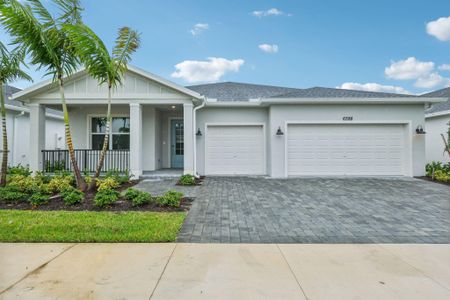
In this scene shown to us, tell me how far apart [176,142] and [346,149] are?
7.97 m

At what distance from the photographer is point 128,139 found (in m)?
11.8

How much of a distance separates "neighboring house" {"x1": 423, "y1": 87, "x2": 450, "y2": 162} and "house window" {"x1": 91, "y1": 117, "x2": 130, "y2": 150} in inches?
579

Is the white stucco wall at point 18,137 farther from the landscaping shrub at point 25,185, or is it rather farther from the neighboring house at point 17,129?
the landscaping shrub at point 25,185

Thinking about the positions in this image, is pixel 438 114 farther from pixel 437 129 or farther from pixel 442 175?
pixel 442 175

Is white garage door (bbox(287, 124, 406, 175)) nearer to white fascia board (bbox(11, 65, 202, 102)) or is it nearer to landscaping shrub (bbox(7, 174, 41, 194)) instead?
white fascia board (bbox(11, 65, 202, 102))

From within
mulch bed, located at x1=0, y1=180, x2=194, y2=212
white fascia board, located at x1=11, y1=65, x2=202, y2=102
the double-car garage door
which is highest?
white fascia board, located at x1=11, y1=65, x2=202, y2=102

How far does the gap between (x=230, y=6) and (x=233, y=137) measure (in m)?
6.90

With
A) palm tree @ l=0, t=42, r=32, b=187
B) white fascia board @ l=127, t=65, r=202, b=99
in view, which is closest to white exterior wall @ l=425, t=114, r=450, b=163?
white fascia board @ l=127, t=65, r=202, b=99

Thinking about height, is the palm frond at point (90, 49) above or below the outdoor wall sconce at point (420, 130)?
above

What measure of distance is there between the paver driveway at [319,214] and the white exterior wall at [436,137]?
4.89 meters
